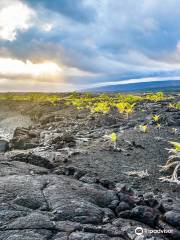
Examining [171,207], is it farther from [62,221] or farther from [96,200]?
[62,221]

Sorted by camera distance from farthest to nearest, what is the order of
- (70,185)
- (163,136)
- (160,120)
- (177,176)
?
(160,120) < (163,136) < (177,176) < (70,185)

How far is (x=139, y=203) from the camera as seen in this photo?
8.74 m

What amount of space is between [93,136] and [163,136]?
3209 mm

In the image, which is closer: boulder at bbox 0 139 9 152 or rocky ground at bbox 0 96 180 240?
rocky ground at bbox 0 96 180 240

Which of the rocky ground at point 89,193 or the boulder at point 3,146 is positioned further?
the boulder at point 3,146

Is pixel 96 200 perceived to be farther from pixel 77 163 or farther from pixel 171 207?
pixel 77 163

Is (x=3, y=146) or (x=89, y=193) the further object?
(x=3, y=146)

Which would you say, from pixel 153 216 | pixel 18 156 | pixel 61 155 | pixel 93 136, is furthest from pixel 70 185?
pixel 93 136

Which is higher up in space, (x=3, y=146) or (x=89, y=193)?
(x=89, y=193)

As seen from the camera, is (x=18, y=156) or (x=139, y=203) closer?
(x=139, y=203)

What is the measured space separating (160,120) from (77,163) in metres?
10.5

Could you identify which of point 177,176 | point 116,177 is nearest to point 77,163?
point 116,177

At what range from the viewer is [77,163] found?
43.6 feet

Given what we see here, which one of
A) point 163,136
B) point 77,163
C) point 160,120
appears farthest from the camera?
point 160,120
